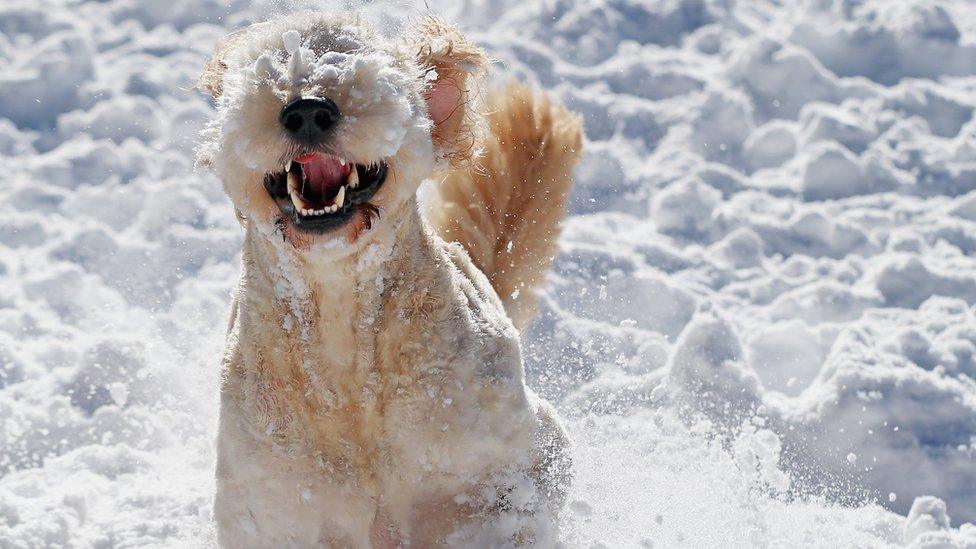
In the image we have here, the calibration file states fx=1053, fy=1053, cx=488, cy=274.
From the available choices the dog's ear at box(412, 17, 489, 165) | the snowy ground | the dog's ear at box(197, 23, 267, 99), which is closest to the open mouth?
the dog's ear at box(412, 17, 489, 165)

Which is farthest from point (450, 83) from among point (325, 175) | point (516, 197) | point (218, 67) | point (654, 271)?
point (654, 271)

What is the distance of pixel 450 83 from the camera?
9.29 feet

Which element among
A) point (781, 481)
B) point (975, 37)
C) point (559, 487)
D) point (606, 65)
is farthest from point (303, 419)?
point (975, 37)

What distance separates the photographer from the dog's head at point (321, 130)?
2.39m

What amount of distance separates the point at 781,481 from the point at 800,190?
2.72 m

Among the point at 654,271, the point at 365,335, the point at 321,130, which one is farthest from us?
the point at 654,271

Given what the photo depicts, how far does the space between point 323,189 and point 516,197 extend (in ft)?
5.92

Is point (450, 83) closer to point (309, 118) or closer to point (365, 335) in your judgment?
point (309, 118)

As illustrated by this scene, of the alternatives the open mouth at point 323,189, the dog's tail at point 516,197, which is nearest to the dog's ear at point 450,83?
the open mouth at point 323,189

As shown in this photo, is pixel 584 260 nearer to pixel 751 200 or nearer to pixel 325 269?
pixel 751 200

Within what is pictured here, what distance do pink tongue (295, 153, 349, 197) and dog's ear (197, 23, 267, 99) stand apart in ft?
1.50

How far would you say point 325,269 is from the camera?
2697 millimetres

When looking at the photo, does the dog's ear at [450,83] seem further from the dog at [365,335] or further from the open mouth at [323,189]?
the open mouth at [323,189]

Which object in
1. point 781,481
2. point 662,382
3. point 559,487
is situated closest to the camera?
point 559,487
